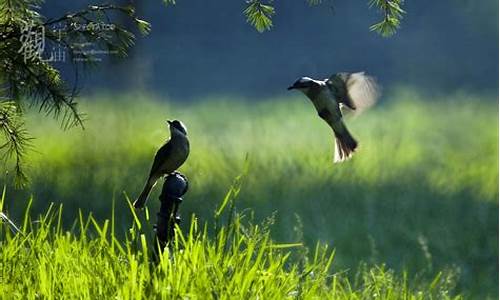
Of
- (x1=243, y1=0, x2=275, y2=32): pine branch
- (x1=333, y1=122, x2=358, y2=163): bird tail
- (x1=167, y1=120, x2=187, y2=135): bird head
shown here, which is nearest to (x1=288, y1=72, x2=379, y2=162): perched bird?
(x1=333, y1=122, x2=358, y2=163): bird tail

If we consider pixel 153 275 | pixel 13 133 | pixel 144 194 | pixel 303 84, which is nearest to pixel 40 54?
pixel 13 133

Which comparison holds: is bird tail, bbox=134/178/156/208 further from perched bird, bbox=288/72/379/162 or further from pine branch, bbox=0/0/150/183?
pine branch, bbox=0/0/150/183

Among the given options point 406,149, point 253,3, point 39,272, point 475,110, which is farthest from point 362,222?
point 39,272

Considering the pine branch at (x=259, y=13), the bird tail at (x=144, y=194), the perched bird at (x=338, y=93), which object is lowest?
the bird tail at (x=144, y=194)

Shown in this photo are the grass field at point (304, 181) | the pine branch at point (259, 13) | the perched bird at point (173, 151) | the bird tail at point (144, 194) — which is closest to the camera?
the perched bird at point (173, 151)

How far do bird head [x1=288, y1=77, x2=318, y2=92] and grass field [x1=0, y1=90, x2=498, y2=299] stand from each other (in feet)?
3.28

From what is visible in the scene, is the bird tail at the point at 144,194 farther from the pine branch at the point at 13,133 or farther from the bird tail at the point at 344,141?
the pine branch at the point at 13,133

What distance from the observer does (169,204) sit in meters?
2.41

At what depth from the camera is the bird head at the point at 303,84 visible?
2518mm

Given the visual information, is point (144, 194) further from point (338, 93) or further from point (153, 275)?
point (338, 93)

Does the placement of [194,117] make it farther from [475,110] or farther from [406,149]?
[475,110]

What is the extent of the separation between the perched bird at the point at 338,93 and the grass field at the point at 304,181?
0.98m

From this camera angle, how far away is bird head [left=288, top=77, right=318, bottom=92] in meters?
2.52

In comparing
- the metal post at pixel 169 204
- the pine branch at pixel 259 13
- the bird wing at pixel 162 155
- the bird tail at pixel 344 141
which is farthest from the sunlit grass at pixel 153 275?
the pine branch at pixel 259 13
